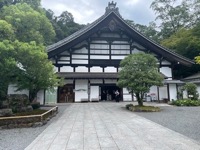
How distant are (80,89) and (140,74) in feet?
25.5

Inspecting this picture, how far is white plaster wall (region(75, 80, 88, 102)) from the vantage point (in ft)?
59.6

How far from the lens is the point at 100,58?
1934cm

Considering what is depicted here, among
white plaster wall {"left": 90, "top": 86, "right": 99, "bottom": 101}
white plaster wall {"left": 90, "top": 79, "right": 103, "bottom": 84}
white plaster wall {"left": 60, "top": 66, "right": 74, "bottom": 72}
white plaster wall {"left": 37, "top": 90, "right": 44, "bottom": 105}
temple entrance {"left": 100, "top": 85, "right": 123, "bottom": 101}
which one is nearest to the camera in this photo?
white plaster wall {"left": 37, "top": 90, "right": 44, "bottom": 105}

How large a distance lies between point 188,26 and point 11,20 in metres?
25.1

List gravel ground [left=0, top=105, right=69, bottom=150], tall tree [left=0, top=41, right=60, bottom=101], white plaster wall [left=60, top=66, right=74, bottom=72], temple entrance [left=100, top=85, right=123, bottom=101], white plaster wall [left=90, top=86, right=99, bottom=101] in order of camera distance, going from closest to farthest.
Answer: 1. gravel ground [left=0, top=105, right=69, bottom=150]
2. tall tree [left=0, top=41, right=60, bottom=101]
3. white plaster wall [left=90, top=86, right=99, bottom=101]
4. white plaster wall [left=60, top=66, right=74, bottom=72]
5. temple entrance [left=100, top=85, right=123, bottom=101]

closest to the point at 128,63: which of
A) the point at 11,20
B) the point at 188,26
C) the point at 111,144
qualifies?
the point at 11,20

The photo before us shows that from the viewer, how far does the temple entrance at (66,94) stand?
18.2 m

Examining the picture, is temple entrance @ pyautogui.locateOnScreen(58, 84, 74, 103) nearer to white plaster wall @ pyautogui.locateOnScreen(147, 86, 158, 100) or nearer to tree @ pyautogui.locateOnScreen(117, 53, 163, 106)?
tree @ pyautogui.locateOnScreen(117, 53, 163, 106)

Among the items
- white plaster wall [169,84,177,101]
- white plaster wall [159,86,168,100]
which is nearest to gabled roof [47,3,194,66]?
white plaster wall [169,84,177,101]

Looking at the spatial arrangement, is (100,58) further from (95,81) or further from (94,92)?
(94,92)

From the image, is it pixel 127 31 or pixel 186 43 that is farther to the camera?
pixel 186 43

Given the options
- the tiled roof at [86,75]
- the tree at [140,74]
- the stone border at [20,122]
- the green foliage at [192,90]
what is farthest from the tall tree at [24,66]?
the green foliage at [192,90]

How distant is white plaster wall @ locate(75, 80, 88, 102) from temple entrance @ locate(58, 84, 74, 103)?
0.52m

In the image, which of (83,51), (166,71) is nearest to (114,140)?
(83,51)
